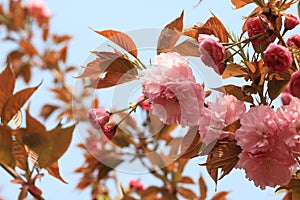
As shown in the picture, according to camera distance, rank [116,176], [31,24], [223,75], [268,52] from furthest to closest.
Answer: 1. [31,24]
2. [116,176]
3. [223,75]
4. [268,52]

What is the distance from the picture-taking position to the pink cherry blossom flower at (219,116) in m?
0.78

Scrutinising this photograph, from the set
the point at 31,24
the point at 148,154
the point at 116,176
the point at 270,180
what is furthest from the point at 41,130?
the point at 31,24

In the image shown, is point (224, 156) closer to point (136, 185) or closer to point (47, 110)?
point (136, 185)

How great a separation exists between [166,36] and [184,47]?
0.14 ft

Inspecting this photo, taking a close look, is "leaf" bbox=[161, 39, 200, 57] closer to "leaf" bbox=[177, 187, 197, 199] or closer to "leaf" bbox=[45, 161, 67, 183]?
"leaf" bbox=[45, 161, 67, 183]

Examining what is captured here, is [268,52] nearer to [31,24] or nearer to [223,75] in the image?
[223,75]

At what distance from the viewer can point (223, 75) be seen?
0.89 m

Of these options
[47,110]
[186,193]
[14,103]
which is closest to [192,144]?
[14,103]

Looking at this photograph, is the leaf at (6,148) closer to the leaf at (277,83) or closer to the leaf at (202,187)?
the leaf at (277,83)

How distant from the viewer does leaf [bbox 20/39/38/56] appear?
293cm

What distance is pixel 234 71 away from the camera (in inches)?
34.2

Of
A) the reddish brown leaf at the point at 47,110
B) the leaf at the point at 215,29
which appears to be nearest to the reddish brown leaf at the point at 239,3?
the leaf at the point at 215,29

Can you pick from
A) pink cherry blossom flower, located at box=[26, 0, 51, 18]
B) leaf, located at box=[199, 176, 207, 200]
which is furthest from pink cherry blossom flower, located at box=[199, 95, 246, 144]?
pink cherry blossom flower, located at box=[26, 0, 51, 18]

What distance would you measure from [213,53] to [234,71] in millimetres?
92
